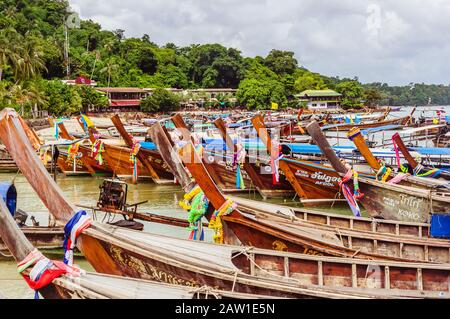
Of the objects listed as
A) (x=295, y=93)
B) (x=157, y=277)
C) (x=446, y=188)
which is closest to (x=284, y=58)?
(x=295, y=93)

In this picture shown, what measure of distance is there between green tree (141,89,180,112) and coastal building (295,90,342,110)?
1175 inches

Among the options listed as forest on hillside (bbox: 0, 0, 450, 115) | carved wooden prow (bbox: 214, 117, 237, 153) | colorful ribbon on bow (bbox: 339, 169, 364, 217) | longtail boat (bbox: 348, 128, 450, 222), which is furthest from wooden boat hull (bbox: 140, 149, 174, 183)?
forest on hillside (bbox: 0, 0, 450, 115)

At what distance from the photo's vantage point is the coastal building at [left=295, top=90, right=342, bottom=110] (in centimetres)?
8888

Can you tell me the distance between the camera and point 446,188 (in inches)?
518

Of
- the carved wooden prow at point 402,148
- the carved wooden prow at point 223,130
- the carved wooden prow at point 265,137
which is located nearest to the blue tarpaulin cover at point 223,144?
the carved wooden prow at point 223,130

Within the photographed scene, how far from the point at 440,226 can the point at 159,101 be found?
187 ft

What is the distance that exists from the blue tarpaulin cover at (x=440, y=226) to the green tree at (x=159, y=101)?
186 feet

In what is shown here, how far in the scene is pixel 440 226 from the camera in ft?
31.7

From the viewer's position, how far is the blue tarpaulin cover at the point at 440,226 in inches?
379

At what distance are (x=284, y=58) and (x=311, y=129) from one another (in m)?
86.5

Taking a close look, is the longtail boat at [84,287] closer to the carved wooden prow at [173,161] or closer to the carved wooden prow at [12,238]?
the carved wooden prow at [12,238]

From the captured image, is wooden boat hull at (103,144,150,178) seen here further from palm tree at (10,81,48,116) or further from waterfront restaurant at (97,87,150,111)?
waterfront restaurant at (97,87,150,111)

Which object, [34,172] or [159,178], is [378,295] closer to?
[34,172]

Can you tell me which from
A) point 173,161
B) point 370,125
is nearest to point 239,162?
point 173,161
